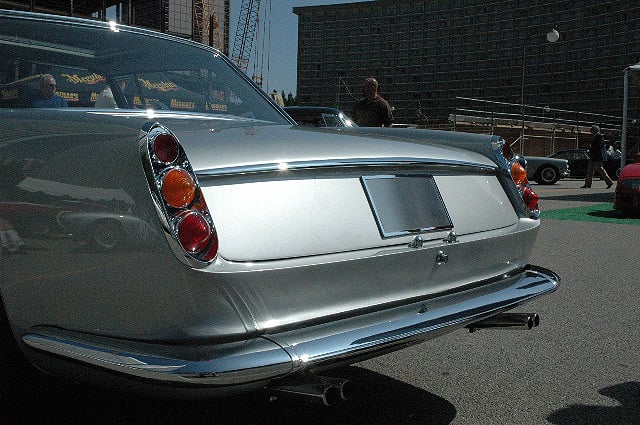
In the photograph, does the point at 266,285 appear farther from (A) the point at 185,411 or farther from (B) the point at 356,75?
(B) the point at 356,75

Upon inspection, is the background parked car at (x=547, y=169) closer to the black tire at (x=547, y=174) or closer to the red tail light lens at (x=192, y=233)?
the black tire at (x=547, y=174)

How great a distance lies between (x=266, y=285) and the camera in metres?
2.08

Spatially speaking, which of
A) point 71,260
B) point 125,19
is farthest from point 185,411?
point 125,19

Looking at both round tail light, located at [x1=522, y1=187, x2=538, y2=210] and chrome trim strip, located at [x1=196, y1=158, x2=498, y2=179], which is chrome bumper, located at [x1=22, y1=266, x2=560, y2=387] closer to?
chrome trim strip, located at [x1=196, y1=158, x2=498, y2=179]

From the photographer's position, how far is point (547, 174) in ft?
78.5

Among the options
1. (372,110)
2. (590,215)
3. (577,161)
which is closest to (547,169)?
(577,161)

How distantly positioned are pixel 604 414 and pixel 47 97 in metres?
2.61

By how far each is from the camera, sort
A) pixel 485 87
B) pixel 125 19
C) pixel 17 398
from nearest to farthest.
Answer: pixel 17 398 → pixel 125 19 → pixel 485 87

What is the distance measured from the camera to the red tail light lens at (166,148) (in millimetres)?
2051

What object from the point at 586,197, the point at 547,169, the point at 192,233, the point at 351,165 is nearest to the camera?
the point at 192,233

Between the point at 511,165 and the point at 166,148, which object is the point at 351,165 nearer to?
the point at 166,148

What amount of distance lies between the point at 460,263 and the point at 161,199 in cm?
122

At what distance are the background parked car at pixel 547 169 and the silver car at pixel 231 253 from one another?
2204 centimetres

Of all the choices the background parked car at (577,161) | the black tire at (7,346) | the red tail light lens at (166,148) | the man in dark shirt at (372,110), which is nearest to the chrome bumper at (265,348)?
the black tire at (7,346)
